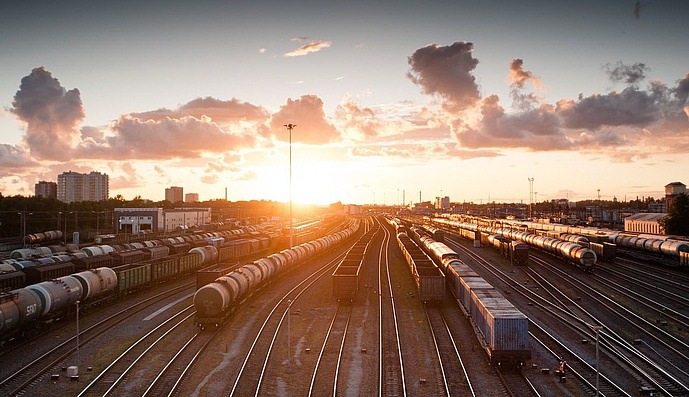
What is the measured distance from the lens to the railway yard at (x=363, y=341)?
24781 mm

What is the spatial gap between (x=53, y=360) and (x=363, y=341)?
1847 centimetres

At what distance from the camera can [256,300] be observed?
148 ft

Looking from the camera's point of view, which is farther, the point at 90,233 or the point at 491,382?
the point at 90,233

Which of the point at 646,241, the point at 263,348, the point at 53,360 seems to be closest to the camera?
the point at 53,360

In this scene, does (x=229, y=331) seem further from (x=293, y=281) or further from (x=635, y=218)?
(x=635, y=218)

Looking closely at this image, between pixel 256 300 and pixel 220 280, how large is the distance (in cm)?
915

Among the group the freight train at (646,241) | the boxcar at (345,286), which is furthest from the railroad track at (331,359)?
the freight train at (646,241)

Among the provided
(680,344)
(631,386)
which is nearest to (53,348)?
(631,386)

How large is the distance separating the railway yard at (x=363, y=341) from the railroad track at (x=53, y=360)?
0.10 metres

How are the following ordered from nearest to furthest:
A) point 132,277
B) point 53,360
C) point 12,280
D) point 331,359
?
1. point 53,360
2. point 331,359
3. point 12,280
4. point 132,277

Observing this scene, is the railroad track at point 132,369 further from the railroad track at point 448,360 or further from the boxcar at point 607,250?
the boxcar at point 607,250

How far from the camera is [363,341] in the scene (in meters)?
32.1

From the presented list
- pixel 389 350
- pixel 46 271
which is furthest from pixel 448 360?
pixel 46 271

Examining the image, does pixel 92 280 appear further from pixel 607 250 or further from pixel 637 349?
pixel 607 250
